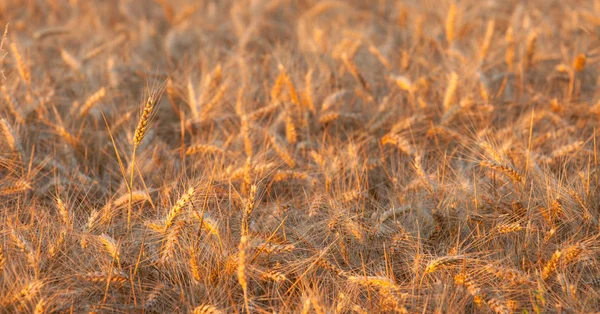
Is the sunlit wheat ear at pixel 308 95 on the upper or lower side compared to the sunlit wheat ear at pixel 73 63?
lower

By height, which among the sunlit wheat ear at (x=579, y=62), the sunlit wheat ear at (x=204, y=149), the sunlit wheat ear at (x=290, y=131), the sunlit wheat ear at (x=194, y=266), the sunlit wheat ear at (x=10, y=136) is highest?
the sunlit wheat ear at (x=10, y=136)

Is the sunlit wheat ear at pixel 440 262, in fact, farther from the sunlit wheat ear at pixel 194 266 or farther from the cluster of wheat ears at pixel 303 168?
the sunlit wheat ear at pixel 194 266

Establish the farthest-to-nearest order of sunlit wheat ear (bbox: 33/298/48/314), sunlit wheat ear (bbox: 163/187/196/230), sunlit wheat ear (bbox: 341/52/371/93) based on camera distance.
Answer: sunlit wheat ear (bbox: 341/52/371/93) < sunlit wheat ear (bbox: 163/187/196/230) < sunlit wheat ear (bbox: 33/298/48/314)

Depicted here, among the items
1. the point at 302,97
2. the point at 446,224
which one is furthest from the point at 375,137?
the point at 446,224

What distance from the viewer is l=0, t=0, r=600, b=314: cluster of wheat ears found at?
1.79m

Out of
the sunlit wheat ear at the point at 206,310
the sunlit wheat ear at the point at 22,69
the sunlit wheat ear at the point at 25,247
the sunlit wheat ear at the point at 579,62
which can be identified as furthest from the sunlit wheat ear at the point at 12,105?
the sunlit wheat ear at the point at 579,62

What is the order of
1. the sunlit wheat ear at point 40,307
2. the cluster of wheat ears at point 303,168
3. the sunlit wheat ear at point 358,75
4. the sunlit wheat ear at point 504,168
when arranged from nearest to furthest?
1. the sunlit wheat ear at point 40,307
2. the cluster of wheat ears at point 303,168
3. the sunlit wheat ear at point 504,168
4. the sunlit wheat ear at point 358,75

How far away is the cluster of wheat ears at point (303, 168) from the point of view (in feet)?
5.89

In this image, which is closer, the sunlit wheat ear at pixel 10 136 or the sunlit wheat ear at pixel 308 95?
the sunlit wheat ear at pixel 10 136

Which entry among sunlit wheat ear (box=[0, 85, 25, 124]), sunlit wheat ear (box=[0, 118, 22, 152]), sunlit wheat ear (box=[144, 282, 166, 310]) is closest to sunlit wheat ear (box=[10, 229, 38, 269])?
sunlit wheat ear (box=[144, 282, 166, 310])

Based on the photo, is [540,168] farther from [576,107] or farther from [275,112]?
[275,112]

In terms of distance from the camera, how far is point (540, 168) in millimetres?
2328

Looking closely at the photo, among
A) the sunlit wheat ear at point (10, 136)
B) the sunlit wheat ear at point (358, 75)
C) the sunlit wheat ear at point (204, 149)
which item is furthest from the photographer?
the sunlit wheat ear at point (358, 75)

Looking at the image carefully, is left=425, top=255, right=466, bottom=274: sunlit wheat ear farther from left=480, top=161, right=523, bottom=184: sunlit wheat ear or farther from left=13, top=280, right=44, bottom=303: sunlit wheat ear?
left=13, top=280, right=44, bottom=303: sunlit wheat ear
